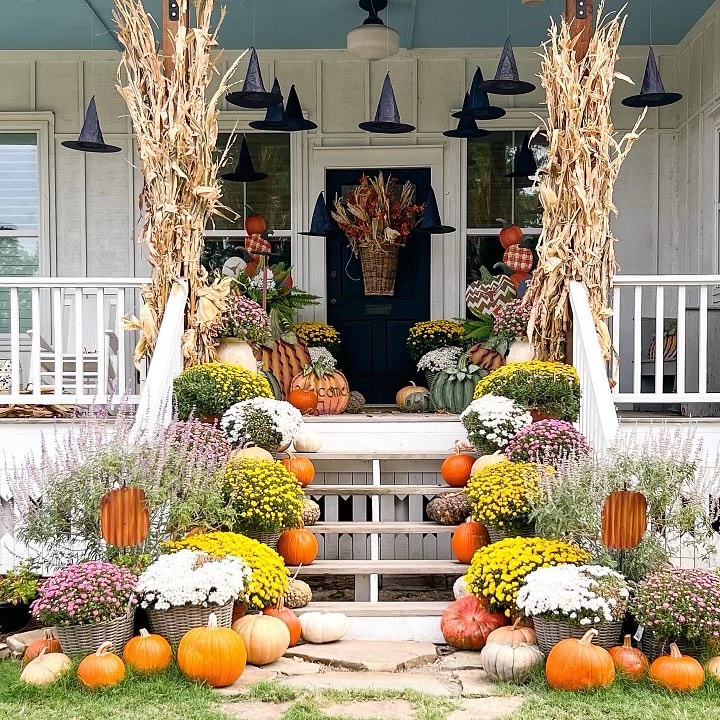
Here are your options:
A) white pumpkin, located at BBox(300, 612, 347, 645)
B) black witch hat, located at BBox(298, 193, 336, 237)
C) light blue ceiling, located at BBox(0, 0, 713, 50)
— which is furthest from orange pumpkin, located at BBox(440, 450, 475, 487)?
light blue ceiling, located at BBox(0, 0, 713, 50)

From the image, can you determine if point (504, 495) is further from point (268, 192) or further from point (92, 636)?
point (268, 192)

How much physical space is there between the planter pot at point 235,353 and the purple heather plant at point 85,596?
2542mm

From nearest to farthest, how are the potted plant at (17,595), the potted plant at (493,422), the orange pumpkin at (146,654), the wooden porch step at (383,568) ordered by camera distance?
the orange pumpkin at (146,654) → the potted plant at (17,595) → the wooden porch step at (383,568) → the potted plant at (493,422)

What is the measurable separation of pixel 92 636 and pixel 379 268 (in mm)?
5117

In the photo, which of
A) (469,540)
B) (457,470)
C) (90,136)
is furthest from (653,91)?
(90,136)

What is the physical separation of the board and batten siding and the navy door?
0.13 metres

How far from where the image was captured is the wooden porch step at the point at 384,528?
17.4 ft

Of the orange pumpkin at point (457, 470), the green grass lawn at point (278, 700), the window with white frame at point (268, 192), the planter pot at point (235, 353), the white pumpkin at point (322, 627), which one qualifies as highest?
the window with white frame at point (268, 192)

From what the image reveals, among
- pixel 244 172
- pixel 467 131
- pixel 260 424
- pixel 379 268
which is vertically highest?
pixel 467 131

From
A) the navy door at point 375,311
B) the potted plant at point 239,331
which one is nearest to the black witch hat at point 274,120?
the potted plant at point 239,331

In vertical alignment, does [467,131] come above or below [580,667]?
above

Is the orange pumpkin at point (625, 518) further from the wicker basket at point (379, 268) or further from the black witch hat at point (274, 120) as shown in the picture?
the wicker basket at point (379, 268)

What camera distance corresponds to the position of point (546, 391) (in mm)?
5805

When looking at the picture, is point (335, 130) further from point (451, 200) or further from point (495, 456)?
point (495, 456)
